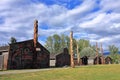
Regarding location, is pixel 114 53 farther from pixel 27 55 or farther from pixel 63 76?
pixel 63 76

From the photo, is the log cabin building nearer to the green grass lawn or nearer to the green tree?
the green grass lawn

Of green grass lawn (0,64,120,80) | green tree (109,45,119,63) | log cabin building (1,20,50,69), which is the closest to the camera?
green grass lawn (0,64,120,80)

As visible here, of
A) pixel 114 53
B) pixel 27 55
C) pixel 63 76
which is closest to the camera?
pixel 63 76

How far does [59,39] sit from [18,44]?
7399cm

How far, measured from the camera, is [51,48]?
125m

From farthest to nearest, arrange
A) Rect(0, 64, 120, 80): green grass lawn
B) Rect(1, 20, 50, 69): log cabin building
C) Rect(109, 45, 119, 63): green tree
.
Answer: Rect(109, 45, 119, 63): green tree < Rect(1, 20, 50, 69): log cabin building < Rect(0, 64, 120, 80): green grass lawn

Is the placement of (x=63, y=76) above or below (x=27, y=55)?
below

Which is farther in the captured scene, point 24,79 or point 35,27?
point 35,27

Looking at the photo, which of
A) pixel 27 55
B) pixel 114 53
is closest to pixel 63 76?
pixel 27 55

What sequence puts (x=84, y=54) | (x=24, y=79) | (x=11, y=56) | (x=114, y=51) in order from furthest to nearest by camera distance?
(x=114, y=51), (x=84, y=54), (x=11, y=56), (x=24, y=79)

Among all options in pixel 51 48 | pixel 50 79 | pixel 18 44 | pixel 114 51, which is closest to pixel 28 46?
pixel 18 44

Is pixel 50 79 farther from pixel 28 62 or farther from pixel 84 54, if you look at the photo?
pixel 84 54

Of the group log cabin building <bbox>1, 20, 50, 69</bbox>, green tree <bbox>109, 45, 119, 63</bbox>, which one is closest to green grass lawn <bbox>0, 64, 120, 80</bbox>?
log cabin building <bbox>1, 20, 50, 69</bbox>

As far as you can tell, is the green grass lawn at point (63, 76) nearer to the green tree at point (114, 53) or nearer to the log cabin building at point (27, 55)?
the log cabin building at point (27, 55)
